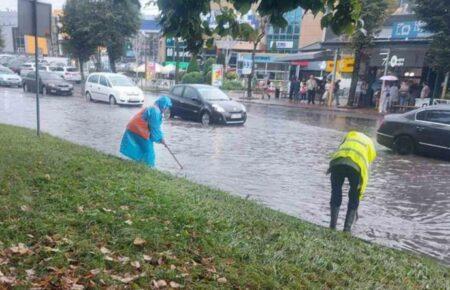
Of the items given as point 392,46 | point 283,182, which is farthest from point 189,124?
point 392,46

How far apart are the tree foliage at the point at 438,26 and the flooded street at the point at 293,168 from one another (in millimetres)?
6597

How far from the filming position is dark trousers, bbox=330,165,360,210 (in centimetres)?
586

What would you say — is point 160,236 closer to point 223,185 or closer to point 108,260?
point 108,260

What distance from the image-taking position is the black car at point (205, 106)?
17688mm

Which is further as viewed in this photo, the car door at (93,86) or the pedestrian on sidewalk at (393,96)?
the pedestrian on sidewalk at (393,96)

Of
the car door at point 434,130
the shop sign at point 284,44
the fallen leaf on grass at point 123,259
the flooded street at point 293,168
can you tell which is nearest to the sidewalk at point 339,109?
the flooded street at point 293,168

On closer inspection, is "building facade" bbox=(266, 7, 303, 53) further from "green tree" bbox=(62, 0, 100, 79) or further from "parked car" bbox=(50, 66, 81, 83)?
"green tree" bbox=(62, 0, 100, 79)

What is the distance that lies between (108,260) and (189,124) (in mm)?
14284

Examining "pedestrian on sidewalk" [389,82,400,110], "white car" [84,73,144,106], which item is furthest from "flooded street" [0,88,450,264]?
"pedestrian on sidewalk" [389,82,400,110]

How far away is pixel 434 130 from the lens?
12.4 m

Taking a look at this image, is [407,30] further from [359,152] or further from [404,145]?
[359,152]

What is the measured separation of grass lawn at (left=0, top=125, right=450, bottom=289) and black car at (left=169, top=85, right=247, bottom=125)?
1173 cm

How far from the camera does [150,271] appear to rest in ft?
11.7

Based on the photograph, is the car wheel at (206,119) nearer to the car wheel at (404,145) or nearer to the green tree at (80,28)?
the car wheel at (404,145)
